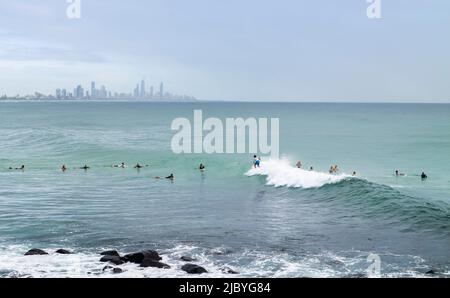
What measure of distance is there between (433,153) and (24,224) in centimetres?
6946

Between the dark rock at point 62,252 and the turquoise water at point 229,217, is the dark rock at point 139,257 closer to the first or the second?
the turquoise water at point 229,217

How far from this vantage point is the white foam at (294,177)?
167 feet

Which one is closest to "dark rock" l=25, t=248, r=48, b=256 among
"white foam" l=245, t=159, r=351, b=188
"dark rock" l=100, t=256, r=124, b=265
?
"dark rock" l=100, t=256, r=124, b=265

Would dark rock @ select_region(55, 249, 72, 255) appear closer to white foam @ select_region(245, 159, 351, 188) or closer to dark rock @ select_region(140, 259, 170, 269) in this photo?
dark rock @ select_region(140, 259, 170, 269)

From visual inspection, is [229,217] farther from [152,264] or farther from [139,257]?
[152,264]

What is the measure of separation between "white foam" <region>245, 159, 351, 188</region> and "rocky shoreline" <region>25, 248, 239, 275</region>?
27.0 m

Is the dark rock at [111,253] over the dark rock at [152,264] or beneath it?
over

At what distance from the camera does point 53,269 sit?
79.3ft

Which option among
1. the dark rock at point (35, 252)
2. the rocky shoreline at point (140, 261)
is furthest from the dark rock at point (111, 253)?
the dark rock at point (35, 252)

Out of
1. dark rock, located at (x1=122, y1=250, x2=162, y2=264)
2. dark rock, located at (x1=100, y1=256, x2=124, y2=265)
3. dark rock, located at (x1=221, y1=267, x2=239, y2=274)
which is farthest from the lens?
dark rock, located at (x1=122, y1=250, x2=162, y2=264)

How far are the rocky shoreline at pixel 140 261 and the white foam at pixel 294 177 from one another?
27023mm

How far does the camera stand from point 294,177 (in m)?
54.1

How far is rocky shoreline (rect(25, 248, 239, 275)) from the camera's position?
77.9ft

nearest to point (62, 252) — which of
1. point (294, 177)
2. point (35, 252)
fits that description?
point (35, 252)
